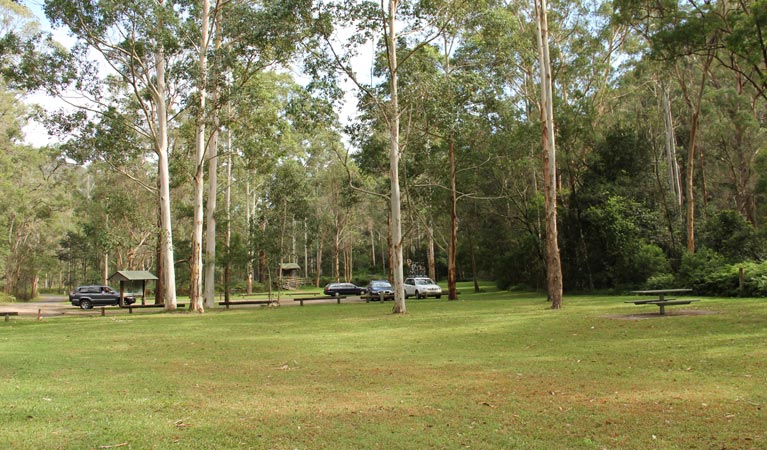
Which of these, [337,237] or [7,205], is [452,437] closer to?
[7,205]

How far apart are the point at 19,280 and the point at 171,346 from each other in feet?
192

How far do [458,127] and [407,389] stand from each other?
1886 cm

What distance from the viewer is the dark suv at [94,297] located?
3500cm

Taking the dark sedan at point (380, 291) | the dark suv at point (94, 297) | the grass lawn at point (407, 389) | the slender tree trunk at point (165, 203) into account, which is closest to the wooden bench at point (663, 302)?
the grass lawn at point (407, 389)

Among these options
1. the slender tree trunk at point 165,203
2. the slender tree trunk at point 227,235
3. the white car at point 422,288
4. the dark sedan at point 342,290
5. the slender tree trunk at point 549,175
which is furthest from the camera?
the dark sedan at point 342,290

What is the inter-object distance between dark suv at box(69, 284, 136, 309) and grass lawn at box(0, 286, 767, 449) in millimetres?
22690

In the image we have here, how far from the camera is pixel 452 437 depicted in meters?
5.18

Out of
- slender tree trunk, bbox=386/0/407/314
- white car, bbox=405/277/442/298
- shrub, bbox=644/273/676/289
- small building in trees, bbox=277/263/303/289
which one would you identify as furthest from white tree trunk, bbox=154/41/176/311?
small building in trees, bbox=277/263/303/289

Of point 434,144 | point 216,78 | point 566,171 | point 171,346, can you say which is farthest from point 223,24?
point 566,171

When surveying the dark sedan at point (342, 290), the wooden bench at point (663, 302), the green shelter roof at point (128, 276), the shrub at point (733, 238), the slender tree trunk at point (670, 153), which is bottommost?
the dark sedan at point (342, 290)

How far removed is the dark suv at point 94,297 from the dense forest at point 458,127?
11.7 ft

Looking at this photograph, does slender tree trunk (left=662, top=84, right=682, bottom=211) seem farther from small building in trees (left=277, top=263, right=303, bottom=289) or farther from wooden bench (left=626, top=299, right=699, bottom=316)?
small building in trees (left=277, top=263, right=303, bottom=289)

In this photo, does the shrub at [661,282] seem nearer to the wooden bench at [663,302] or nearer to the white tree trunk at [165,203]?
the wooden bench at [663,302]

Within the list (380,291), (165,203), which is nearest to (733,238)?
(380,291)
